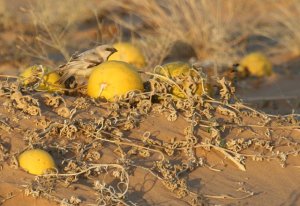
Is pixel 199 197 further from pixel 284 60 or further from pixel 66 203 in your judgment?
pixel 284 60

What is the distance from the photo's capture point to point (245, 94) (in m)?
9.40

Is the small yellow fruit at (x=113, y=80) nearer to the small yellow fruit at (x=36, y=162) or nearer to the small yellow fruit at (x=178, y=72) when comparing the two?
the small yellow fruit at (x=178, y=72)

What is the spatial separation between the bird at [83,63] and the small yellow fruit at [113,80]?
1.03 feet

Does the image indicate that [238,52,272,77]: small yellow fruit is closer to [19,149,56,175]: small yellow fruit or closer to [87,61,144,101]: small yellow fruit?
[87,61,144,101]: small yellow fruit

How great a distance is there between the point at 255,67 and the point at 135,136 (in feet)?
18.6

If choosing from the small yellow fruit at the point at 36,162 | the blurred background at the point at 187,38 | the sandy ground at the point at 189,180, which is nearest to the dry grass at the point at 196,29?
the blurred background at the point at 187,38

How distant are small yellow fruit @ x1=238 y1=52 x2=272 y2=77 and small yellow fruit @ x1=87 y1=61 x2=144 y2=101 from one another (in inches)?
203

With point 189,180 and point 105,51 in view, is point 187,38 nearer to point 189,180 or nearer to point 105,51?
point 105,51

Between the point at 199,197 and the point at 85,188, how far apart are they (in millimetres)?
675

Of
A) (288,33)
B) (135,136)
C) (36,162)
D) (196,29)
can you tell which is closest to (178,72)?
(135,136)

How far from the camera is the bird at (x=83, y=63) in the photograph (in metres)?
5.61

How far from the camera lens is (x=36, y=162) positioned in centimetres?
437

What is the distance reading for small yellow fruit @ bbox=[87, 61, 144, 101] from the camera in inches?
207

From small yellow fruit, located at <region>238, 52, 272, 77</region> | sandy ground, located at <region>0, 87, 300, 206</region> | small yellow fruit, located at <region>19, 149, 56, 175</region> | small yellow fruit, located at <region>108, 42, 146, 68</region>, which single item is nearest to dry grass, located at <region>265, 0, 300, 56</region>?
small yellow fruit, located at <region>238, 52, 272, 77</region>
